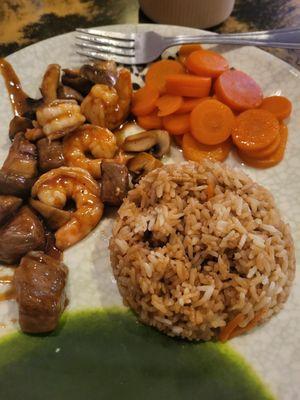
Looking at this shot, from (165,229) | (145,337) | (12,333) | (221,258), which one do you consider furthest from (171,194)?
(12,333)

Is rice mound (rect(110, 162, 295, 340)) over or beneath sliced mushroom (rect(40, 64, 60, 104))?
beneath

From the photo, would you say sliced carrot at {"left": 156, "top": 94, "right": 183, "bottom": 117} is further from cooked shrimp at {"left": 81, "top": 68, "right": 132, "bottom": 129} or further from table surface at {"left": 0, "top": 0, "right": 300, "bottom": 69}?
table surface at {"left": 0, "top": 0, "right": 300, "bottom": 69}

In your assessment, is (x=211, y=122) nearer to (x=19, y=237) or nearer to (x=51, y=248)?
(x=51, y=248)

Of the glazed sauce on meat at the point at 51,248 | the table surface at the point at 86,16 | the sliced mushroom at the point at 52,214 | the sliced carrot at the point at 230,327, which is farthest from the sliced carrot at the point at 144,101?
the sliced carrot at the point at 230,327

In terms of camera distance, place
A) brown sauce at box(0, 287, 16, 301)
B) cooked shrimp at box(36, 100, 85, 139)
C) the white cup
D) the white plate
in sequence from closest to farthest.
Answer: the white plate, brown sauce at box(0, 287, 16, 301), cooked shrimp at box(36, 100, 85, 139), the white cup

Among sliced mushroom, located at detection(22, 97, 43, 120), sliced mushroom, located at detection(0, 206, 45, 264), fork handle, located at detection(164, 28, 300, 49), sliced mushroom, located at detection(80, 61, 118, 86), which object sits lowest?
sliced mushroom, located at detection(0, 206, 45, 264)

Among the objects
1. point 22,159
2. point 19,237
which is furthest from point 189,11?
point 19,237

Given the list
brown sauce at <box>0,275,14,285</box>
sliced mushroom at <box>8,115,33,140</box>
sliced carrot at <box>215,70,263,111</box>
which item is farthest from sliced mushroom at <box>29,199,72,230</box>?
sliced carrot at <box>215,70,263,111</box>
